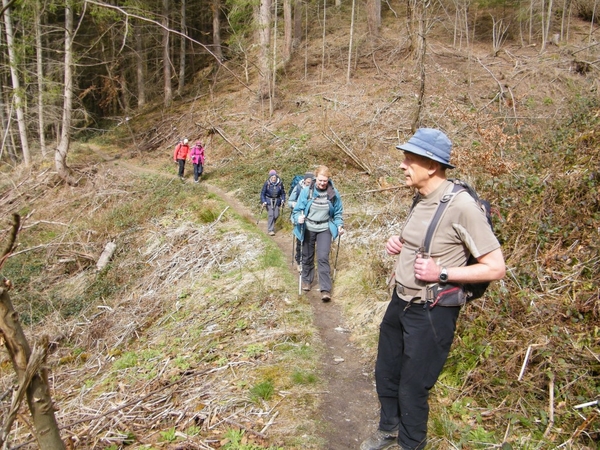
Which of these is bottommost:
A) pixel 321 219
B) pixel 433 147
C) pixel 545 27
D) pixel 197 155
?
pixel 197 155

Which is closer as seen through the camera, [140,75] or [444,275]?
[444,275]

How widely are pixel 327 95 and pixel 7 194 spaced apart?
14780mm

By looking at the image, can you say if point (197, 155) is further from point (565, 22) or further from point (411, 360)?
point (565, 22)

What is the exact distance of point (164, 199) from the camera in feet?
48.2

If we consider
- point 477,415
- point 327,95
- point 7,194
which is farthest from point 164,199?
point 477,415

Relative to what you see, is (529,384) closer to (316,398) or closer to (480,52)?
(316,398)

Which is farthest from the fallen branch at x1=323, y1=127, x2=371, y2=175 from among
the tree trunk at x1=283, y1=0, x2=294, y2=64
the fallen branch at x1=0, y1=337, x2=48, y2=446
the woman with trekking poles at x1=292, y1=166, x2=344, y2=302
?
the fallen branch at x1=0, y1=337, x2=48, y2=446

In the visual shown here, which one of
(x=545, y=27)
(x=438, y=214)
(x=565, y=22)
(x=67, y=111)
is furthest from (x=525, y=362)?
(x=565, y=22)

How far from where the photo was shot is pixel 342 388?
4.70 metres

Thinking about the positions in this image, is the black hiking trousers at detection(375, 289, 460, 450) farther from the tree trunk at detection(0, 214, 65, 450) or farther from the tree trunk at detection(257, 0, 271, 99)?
the tree trunk at detection(257, 0, 271, 99)

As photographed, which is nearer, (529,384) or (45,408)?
(45,408)

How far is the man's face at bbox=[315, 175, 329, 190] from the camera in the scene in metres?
6.94

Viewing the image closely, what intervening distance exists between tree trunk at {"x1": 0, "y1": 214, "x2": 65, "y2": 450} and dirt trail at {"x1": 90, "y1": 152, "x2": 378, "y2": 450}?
2.31 meters

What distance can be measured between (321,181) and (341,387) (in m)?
3.37
